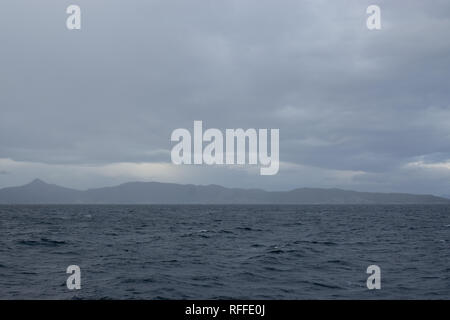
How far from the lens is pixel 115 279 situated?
22.7 metres

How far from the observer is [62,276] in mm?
23750

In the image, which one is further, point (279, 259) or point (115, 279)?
point (279, 259)

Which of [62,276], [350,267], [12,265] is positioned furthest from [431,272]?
[12,265]

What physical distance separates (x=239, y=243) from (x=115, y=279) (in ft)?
67.5

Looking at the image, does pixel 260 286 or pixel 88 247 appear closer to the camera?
pixel 260 286
